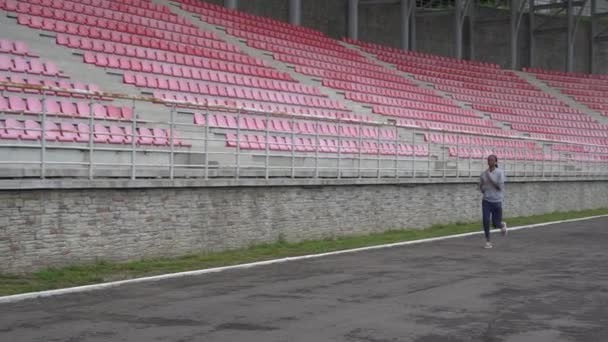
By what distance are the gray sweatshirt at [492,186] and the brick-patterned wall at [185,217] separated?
306cm

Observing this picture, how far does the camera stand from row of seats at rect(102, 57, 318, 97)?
63.7 ft

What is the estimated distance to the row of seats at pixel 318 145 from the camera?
56.2 feet

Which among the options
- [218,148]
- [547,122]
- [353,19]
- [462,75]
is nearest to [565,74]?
[462,75]

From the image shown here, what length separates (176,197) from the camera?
13430 millimetres

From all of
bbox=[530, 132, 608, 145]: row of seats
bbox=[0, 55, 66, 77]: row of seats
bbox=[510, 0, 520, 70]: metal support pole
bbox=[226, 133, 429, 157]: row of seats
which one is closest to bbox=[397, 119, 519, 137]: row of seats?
bbox=[530, 132, 608, 145]: row of seats

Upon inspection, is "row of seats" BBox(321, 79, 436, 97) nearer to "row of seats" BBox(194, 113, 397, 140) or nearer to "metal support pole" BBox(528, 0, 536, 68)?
"row of seats" BBox(194, 113, 397, 140)

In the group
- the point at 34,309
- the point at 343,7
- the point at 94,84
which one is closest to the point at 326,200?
the point at 94,84

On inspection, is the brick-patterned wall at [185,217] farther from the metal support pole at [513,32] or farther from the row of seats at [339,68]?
the metal support pole at [513,32]

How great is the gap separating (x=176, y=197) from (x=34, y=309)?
17.0ft

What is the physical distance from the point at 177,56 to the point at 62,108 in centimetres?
890

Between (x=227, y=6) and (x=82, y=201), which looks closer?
(x=82, y=201)

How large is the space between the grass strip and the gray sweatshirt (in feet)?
6.75

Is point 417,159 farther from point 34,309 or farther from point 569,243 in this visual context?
point 34,309

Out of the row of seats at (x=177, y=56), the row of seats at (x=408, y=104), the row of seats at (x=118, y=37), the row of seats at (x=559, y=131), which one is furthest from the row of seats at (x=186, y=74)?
the row of seats at (x=559, y=131)
